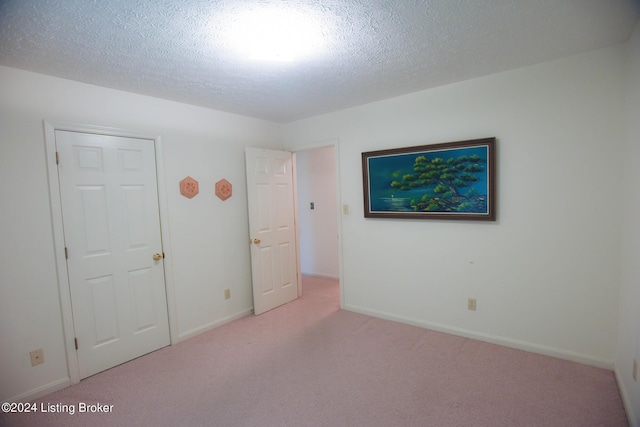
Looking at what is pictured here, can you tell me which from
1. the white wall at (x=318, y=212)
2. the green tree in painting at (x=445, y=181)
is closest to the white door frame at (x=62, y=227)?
the green tree in painting at (x=445, y=181)

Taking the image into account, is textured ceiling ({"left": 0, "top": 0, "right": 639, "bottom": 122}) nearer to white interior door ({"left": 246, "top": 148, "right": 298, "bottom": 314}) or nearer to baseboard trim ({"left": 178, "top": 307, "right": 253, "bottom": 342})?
white interior door ({"left": 246, "top": 148, "right": 298, "bottom": 314})

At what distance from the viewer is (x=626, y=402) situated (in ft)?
6.13

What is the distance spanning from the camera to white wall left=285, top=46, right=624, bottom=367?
2.21 meters

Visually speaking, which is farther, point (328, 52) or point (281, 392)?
point (281, 392)

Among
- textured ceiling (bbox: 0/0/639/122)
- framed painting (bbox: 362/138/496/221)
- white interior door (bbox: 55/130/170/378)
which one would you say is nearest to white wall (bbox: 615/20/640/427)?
textured ceiling (bbox: 0/0/639/122)

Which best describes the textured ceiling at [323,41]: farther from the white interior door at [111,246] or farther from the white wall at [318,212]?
the white wall at [318,212]

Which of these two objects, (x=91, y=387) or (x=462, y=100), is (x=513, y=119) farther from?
(x=91, y=387)

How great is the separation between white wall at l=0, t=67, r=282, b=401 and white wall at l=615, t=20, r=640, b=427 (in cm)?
331

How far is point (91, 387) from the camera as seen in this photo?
2312mm

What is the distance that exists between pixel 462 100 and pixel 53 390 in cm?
405

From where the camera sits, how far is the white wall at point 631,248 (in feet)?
5.86

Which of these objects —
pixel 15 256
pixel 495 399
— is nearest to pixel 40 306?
pixel 15 256

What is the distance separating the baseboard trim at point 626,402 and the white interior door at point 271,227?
3.12 m

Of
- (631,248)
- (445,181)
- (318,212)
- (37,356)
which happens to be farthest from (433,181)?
(37,356)
